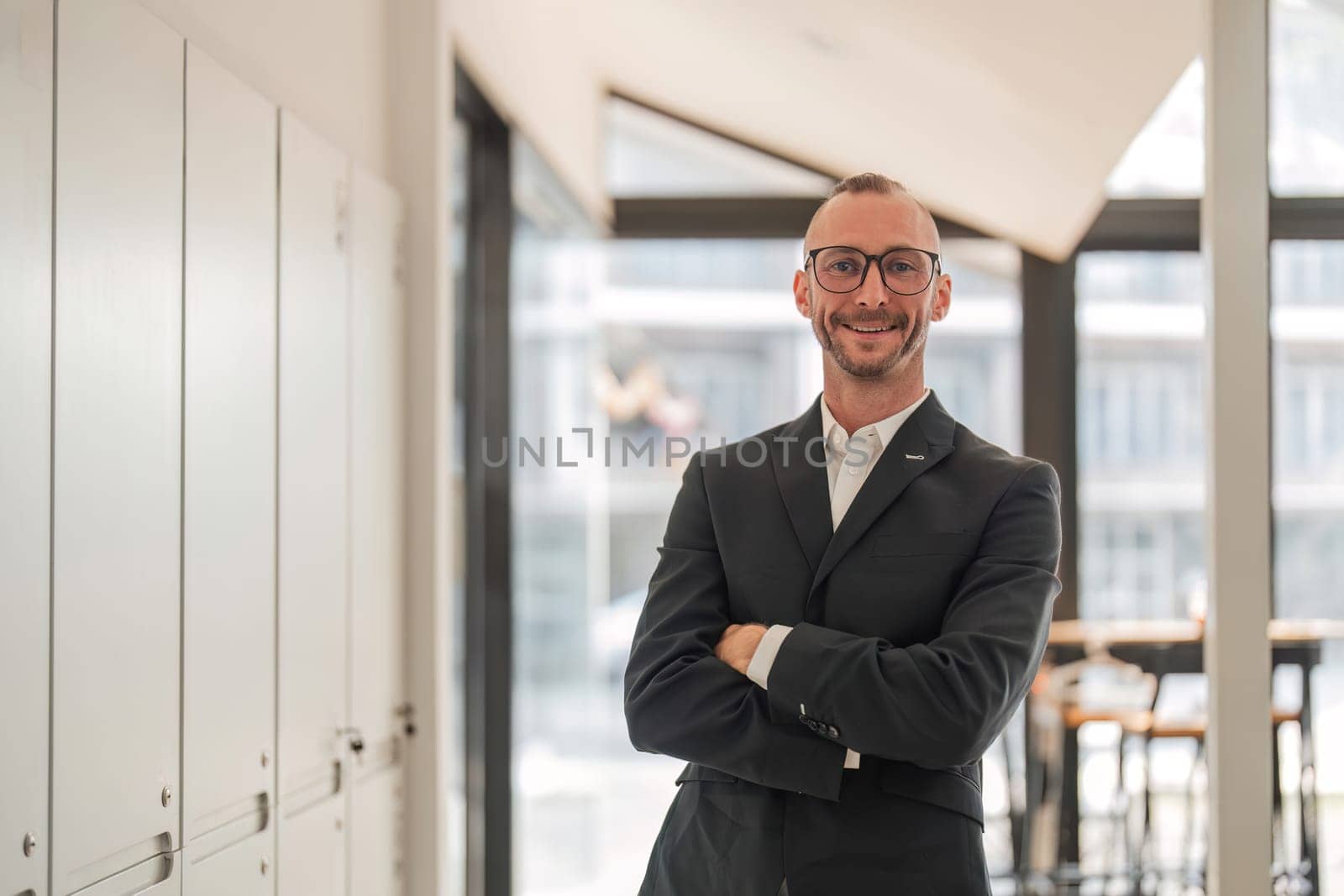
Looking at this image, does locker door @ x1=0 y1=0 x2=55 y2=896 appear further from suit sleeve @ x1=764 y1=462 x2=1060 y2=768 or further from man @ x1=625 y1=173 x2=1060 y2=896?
suit sleeve @ x1=764 y1=462 x2=1060 y2=768

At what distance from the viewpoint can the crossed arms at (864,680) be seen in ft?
4.55

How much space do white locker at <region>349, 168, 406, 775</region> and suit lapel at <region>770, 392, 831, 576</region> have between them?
1.01 m

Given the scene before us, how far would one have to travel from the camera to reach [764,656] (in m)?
1.47

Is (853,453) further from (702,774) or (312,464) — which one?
(312,464)

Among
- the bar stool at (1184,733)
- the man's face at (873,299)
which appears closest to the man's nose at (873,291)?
the man's face at (873,299)

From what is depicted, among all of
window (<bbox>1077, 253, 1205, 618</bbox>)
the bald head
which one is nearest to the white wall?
the bald head

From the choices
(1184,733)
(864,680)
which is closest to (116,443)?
(864,680)

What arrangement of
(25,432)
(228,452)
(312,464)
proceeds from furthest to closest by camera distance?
(312,464) < (228,452) < (25,432)

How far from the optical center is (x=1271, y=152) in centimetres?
242

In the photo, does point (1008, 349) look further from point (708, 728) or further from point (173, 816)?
point (173, 816)

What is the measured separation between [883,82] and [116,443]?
2.21 metres

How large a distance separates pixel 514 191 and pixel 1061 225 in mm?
1647

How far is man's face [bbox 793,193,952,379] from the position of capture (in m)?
1.57

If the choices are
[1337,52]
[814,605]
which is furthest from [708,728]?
[1337,52]
